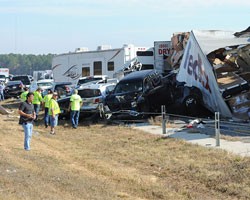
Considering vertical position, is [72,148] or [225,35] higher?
[225,35]

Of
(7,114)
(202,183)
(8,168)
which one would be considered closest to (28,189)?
(8,168)

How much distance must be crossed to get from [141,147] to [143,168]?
2.81 meters

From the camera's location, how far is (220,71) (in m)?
19.3

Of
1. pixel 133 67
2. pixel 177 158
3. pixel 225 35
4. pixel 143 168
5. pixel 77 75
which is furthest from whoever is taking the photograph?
pixel 77 75

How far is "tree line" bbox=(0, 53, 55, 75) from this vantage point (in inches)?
5226

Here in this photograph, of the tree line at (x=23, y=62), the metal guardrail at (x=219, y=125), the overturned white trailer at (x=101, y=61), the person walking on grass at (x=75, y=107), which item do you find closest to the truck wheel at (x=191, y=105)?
the metal guardrail at (x=219, y=125)

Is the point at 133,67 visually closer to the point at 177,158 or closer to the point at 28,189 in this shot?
the point at 177,158

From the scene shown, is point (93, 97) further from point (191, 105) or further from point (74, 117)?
point (191, 105)

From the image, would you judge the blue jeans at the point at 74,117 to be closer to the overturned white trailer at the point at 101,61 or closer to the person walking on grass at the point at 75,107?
the person walking on grass at the point at 75,107

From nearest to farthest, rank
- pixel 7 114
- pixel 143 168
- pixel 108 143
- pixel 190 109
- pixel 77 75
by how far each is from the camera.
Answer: pixel 143 168 → pixel 108 143 → pixel 190 109 → pixel 7 114 → pixel 77 75

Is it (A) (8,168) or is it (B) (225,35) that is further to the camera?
(B) (225,35)

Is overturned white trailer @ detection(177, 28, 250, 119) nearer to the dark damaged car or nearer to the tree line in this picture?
the dark damaged car

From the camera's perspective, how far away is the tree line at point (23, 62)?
436 ft

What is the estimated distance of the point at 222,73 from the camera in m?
19.2
